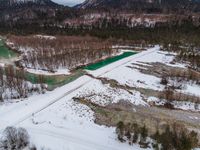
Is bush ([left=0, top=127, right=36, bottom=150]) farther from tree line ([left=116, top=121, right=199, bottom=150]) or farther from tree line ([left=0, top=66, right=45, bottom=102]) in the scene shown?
tree line ([left=0, top=66, right=45, bottom=102])

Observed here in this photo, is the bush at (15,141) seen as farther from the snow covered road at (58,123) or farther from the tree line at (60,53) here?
the tree line at (60,53)

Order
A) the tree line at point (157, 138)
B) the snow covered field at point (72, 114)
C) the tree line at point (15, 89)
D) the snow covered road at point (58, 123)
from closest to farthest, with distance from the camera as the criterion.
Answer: the tree line at point (157, 138) < the snow covered road at point (58, 123) < the snow covered field at point (72, 114) < the tree line at point (15, 89)

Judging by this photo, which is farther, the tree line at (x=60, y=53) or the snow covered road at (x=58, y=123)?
the tree line at (x=60, y=53)

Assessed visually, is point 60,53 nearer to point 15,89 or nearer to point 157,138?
point 15,89

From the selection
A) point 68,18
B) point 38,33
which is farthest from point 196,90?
point 68,18

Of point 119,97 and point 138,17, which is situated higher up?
point 138,17

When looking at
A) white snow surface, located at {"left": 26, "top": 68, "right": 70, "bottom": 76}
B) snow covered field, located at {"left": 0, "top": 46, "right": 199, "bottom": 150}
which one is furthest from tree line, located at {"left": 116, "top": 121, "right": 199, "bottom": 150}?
white snow surface, located at {"left": 26, "top": 68, "right": 70, "bottom": 76}

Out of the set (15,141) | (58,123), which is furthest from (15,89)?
(15,141)

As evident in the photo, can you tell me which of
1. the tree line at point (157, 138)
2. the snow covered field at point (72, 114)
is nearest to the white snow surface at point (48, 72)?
the snow covered field at point (72, 114)

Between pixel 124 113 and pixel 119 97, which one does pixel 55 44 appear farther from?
pixel 124 113
